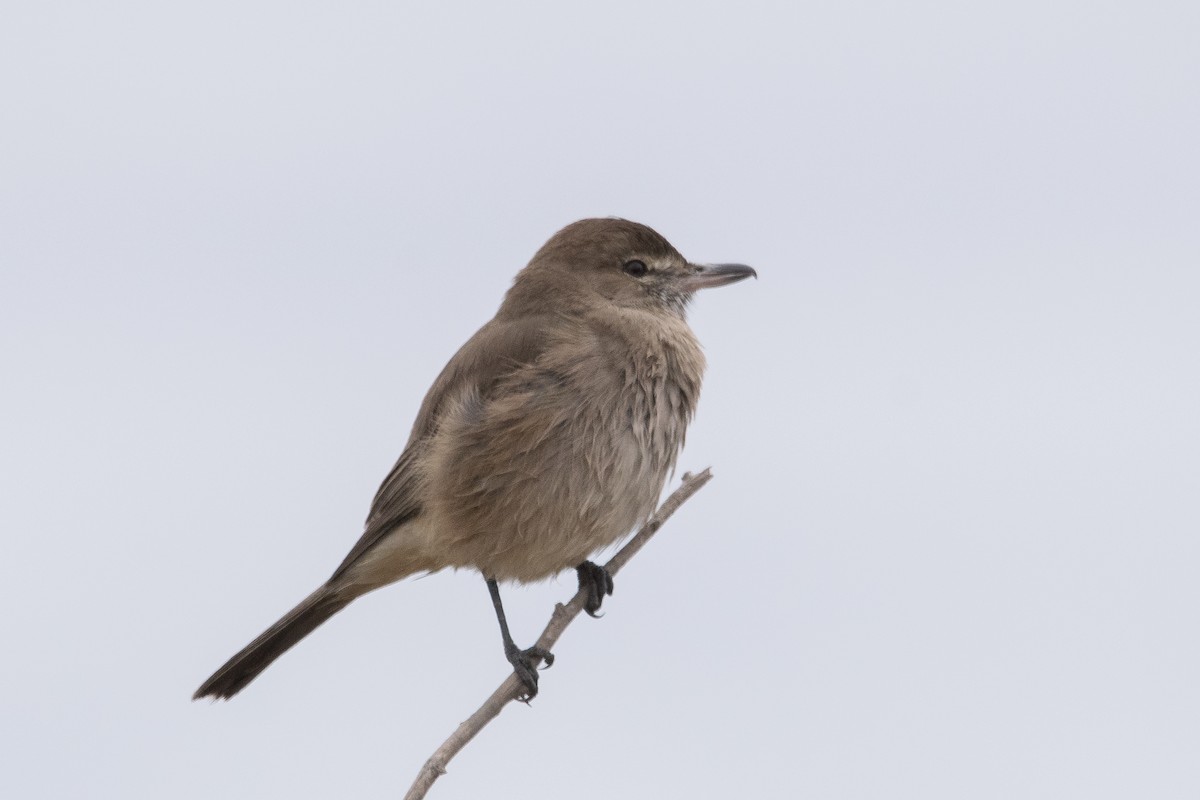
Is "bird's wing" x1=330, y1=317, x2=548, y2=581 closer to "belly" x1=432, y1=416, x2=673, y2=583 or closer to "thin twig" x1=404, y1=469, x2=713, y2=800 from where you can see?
"belly" x1=432, y1=416, x2=673, y2=583

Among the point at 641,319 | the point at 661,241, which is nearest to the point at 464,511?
the point at 641,319

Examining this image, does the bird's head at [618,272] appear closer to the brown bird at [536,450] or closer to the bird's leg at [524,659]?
the brown bird at [536,450]

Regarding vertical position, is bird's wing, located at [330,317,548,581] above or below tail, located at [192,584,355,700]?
above

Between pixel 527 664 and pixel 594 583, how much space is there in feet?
1.89

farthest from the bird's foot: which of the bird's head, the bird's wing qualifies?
the bird's head

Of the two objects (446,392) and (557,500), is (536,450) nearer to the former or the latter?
(557,500)

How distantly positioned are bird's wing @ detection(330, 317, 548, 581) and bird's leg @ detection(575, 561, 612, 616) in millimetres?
823

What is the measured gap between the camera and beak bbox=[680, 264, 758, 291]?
25.3 feet

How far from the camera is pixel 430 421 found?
24.3 ft

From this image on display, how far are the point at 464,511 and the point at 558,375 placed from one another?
71 centimetres

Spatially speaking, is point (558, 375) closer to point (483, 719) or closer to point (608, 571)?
point (608, 571)

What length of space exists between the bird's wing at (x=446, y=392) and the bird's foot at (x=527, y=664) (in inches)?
29.5

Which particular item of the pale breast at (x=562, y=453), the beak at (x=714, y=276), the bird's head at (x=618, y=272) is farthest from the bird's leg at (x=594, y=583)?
the beak at (x=714, y=276)

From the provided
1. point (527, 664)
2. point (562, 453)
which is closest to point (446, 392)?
point (562, 453)
